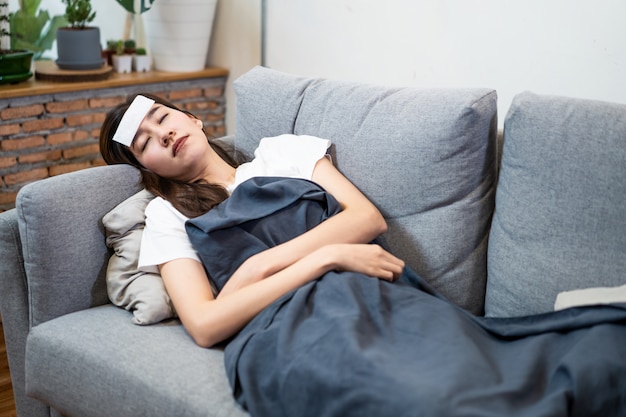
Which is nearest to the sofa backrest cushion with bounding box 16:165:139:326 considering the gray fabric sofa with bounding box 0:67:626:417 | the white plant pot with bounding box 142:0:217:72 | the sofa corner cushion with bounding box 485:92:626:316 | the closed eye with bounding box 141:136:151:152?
the gray fabric sofa with bounding box 0:67:626:417

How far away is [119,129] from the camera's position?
6.11 ft

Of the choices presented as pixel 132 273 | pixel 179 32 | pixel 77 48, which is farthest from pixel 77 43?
pixel 132 273

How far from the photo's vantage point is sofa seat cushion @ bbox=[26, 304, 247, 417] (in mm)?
1433

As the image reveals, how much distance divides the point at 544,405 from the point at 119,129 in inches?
47.8

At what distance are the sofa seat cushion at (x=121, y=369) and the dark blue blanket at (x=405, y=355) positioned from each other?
0.24 ft

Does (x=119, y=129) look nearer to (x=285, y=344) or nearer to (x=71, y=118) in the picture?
(x=285, y=344)

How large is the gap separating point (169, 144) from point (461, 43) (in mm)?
1024

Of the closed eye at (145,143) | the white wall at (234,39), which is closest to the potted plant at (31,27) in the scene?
the white wall at (234,39)

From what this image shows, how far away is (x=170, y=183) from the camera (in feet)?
6.19

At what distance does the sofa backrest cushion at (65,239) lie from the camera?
1.69 m

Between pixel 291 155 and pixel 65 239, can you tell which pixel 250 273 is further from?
pixel 65 239

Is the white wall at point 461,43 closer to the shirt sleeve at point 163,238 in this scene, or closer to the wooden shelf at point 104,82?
the wooden shelf at point 104,82

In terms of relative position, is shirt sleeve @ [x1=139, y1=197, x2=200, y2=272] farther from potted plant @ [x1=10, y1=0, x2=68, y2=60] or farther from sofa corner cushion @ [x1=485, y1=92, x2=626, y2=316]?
potted plant @ [x1=10, y1=0, x2=68, y2=60]

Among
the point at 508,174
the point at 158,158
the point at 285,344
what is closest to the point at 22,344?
the point at 158,158
